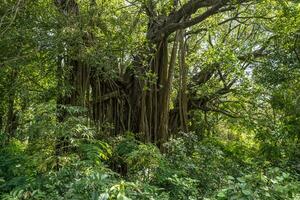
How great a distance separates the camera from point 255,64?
548 centimetres

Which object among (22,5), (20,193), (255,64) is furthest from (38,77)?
(255,64)

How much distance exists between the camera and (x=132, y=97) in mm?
5477

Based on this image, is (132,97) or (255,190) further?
(132,97)

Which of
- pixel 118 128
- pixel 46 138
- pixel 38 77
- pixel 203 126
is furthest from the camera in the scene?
pixel 203 126

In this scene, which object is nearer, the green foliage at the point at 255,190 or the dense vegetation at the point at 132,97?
the green foliage at the point at 255,190

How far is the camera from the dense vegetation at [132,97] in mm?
2936

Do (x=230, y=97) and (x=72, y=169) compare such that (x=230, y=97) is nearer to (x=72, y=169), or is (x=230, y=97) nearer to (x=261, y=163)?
(x=261, y=163)

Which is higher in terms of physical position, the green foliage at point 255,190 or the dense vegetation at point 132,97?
the dense vegetation at point 132,97

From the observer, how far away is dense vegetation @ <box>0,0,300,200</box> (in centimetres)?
294

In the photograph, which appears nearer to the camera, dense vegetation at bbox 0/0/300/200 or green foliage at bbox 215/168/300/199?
green foliage at bbox 215/168/300/199

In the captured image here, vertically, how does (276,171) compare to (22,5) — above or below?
below

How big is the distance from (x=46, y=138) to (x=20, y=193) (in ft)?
3.15

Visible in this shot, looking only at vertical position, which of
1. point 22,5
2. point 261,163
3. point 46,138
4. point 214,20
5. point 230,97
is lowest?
point 261,163

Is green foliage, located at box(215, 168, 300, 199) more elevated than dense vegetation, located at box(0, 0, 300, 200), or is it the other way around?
dense vegetation, located at box(0, 0, 300, 200)
